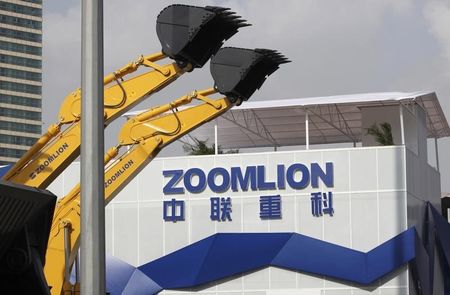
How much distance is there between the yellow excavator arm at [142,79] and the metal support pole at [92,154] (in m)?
12.3

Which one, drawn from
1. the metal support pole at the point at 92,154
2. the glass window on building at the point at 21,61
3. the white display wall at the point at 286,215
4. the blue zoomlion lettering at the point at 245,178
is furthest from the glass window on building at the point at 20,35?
the metal support pole at the point at 92,154

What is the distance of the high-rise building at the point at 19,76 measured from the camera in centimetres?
18562

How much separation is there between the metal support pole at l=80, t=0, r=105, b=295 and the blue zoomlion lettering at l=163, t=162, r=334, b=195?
29550 mm

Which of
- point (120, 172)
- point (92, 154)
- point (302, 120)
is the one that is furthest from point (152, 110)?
point (302, 120)

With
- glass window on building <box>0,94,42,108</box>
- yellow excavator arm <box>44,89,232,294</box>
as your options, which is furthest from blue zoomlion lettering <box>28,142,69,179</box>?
glass window on building <box>0,94,42,108</box>

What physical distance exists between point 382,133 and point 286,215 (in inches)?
204

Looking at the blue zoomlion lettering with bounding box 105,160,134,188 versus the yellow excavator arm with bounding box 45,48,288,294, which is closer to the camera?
the yellow excavator arm with bounding box 45,48,288,294

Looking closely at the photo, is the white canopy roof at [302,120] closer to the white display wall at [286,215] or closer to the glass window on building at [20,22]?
the white display wall at [286,215]

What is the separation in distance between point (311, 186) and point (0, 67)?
150 meters

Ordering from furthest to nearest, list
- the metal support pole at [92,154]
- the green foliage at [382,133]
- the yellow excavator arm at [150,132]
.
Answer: the green foliage at [382,133]
the yellow excavator arm at [150,132]
the metal support pole at [92,154]

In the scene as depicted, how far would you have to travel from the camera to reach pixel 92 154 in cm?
1125

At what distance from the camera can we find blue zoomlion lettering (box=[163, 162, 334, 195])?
134 feet

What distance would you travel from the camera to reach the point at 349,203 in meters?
40.4

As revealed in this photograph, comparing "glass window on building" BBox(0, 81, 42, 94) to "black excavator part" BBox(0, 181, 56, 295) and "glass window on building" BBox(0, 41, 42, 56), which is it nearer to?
"glass window on building" BBox(0, 41, 42, 56)
